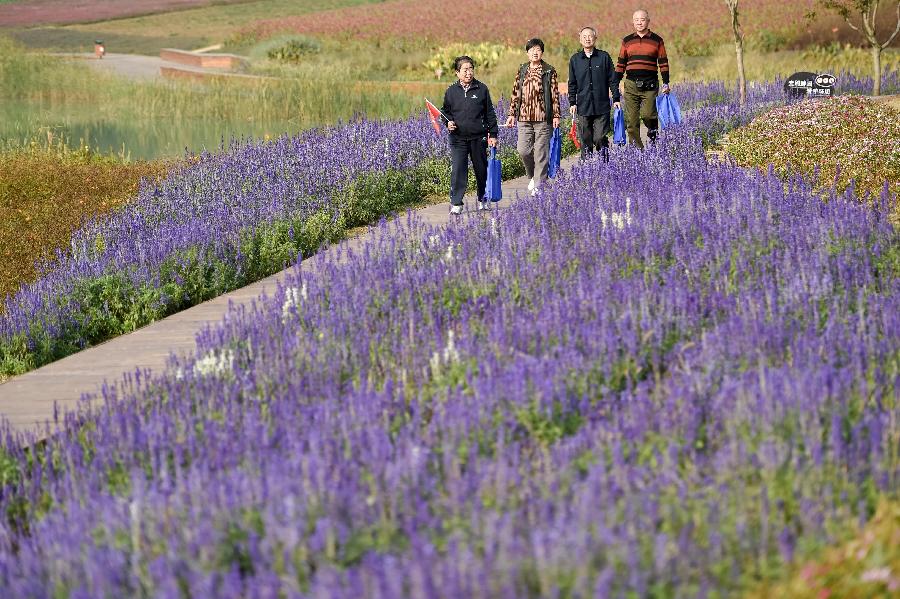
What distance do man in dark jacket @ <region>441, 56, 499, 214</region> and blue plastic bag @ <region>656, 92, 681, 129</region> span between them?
11.2 feet

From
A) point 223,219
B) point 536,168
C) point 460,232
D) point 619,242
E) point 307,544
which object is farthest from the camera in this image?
point 536,168

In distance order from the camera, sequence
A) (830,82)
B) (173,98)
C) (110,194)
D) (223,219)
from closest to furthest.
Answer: (223,219)
(110,194)
(830,82)
(173,98)

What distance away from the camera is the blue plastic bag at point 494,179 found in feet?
38.0

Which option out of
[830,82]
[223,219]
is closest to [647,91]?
[223,219]

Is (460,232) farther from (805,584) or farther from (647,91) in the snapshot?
(647,91)

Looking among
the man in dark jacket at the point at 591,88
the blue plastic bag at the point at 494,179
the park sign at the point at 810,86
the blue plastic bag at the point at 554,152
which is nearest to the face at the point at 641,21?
the man in dark jacket at the point at 591,88

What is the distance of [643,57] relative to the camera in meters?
13.7

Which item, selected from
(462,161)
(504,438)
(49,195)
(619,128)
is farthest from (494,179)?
(504,438)

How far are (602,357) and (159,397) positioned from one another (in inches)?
72.9

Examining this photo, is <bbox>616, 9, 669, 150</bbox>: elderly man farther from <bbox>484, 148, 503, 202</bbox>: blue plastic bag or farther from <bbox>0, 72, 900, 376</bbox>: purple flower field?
<bbox>484, 148, 503, 202</bbox>: blue plastic bag

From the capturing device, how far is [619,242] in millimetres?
7105

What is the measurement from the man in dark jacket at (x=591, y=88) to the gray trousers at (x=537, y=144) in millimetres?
620

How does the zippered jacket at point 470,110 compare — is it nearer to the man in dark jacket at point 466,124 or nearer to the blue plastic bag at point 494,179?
the man in dark jacket at point 466,124

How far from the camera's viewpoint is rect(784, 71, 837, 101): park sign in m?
19.8
